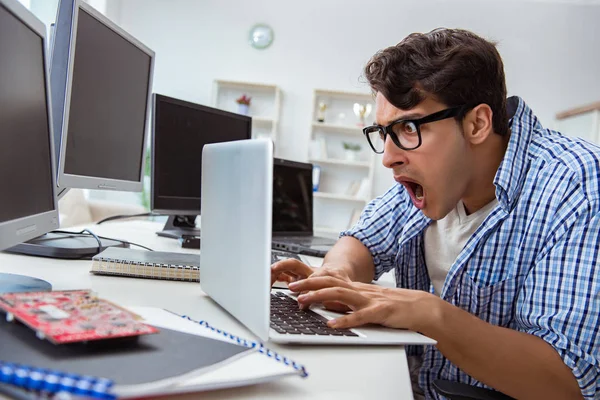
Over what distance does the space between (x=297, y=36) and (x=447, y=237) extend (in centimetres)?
453

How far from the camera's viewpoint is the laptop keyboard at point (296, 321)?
0.74m

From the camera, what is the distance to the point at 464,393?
0.84 metres

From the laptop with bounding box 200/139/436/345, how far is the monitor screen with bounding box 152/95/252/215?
0.87 m

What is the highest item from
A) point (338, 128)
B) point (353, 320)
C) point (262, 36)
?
point (262, 36)

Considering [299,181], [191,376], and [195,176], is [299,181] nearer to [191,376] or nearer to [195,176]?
[195,176]

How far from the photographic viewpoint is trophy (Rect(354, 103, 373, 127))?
5312 mm

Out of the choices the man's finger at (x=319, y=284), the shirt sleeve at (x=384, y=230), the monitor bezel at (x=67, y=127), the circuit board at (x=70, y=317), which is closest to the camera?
the circuit board at (x=70, y=317)

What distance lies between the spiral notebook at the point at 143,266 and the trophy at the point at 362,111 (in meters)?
4.31

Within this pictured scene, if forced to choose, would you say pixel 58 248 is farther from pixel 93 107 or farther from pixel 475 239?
pixel 475 239

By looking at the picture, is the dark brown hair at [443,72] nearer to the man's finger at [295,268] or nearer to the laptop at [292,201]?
the man's finger at [295,268]

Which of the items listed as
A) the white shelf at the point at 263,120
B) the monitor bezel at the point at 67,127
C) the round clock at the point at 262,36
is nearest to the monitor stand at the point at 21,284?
the monitor bezel at the point at 67,127

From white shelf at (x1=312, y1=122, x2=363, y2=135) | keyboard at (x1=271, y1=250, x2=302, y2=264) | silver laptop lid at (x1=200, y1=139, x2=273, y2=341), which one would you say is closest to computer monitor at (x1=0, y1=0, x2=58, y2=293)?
silver laptop lid at (x1=200, y1=139, x2=273, y2=341)

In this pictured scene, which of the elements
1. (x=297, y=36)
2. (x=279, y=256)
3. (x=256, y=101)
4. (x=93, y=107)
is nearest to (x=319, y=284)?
(x=279, y=256)

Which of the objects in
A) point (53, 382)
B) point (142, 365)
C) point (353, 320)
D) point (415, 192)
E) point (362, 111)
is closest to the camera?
point (53, 382)
